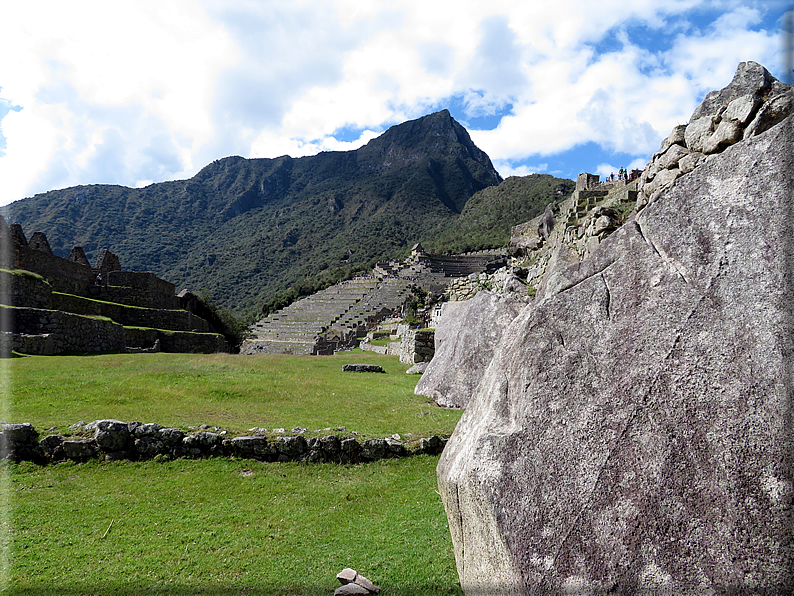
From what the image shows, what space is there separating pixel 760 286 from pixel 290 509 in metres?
5.47

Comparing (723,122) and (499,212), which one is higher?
(499,212)

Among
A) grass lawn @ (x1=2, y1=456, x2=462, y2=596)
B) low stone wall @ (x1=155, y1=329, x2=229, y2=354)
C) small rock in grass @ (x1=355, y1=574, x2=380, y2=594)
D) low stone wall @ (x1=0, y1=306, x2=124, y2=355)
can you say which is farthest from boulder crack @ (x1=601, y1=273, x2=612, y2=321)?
low stone wall @ (x1=155, y1=329, x2=229, y2=354)

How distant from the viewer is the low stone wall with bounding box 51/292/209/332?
1942 cm

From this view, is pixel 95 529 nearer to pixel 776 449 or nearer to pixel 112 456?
pixel 112 456

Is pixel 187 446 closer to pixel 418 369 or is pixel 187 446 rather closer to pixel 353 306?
pixel 418 369

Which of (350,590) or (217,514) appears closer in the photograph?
(350,590)

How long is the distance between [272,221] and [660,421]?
14240 cm

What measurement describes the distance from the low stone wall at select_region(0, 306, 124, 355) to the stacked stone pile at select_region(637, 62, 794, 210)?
63.1ft

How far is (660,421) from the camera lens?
283 cm

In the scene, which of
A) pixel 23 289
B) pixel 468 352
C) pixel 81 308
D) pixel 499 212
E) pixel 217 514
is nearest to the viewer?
pixel 217 514

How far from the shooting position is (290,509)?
17.9ft

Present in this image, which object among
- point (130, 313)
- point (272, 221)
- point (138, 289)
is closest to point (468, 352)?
point (130, 313)

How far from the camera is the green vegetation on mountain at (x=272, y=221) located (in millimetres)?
87188

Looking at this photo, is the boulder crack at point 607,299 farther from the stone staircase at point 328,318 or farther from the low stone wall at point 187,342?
the stone staircase at point 328,318
